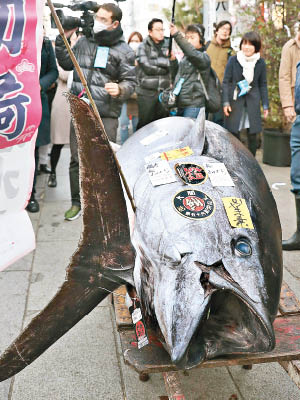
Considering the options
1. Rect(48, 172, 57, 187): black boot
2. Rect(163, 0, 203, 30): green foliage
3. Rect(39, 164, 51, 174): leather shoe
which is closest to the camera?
Rect(48, 172, 57, 187): black boot

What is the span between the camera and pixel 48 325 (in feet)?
6.94

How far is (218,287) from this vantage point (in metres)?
1.81

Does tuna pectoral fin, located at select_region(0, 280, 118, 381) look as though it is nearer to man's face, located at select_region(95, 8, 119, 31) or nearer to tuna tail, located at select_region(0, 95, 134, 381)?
tuna tail, located at select_region(0, 95, 134, 381)

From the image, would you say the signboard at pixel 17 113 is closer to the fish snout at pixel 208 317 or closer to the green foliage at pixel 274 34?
the fish snout at pixel 208 317

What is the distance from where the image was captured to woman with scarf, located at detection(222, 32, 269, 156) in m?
6.71

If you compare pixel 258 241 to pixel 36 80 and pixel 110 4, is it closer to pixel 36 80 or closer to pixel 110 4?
pixel 36 80

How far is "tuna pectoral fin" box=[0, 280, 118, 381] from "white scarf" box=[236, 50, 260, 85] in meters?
5.33

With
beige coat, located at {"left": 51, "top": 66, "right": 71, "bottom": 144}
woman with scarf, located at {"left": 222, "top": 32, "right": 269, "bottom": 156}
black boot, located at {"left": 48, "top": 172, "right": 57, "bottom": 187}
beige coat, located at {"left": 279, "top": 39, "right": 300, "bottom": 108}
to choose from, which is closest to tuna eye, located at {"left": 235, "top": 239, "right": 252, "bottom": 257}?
beige coat, located at {"left": 279, "top": 39, "right": 300, "bottom": 108}

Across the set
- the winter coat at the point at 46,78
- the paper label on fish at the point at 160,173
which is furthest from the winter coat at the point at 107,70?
the paper label on fish at the point at 160,173

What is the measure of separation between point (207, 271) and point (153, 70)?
579cm

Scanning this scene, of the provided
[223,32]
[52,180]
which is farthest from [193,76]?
[52,180]

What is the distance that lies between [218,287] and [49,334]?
0.82 m

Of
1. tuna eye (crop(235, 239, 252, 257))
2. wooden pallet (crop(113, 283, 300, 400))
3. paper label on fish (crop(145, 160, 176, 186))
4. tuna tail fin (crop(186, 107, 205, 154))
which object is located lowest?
wooden pallet (crop(113, 283, 300, 400))

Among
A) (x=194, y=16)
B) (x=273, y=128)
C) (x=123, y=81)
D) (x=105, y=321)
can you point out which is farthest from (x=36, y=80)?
(x=194, y=16)
